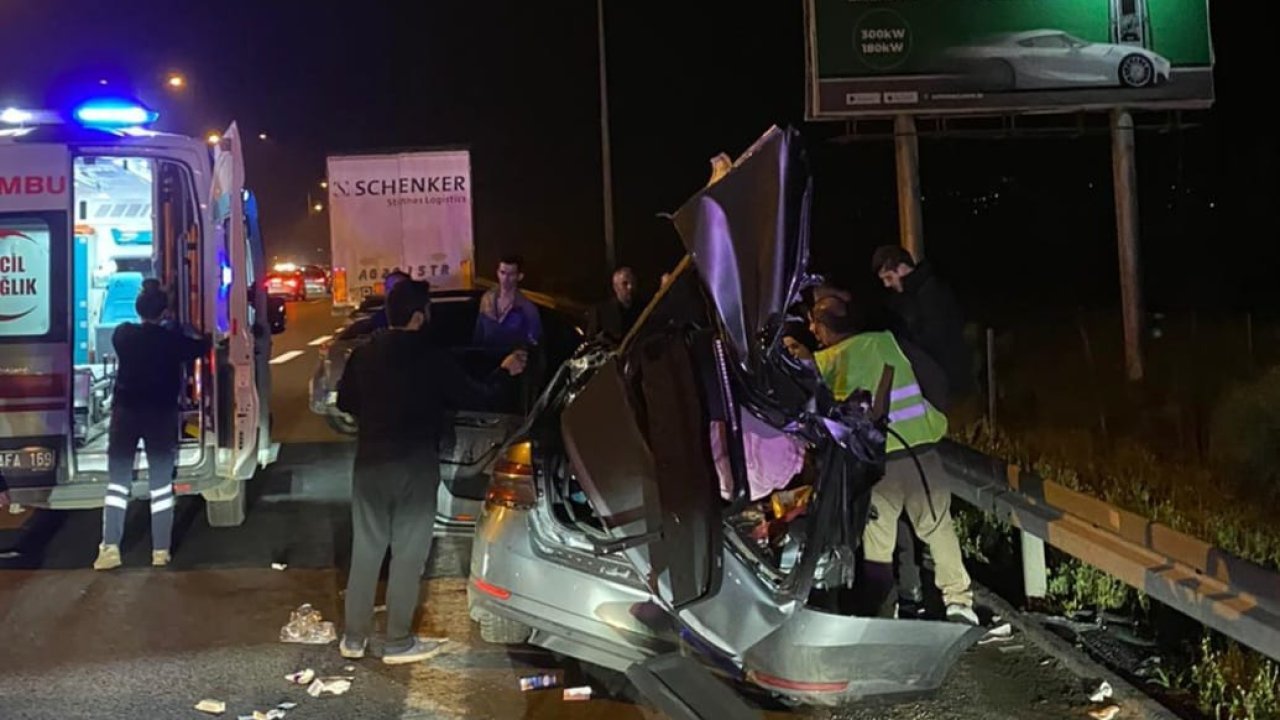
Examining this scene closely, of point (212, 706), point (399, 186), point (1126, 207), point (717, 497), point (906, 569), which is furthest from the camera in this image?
point (399, 186)

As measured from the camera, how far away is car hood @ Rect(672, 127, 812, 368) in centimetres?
439

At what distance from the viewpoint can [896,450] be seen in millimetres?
6031

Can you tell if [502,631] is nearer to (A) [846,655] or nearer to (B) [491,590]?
(B) [491,590]

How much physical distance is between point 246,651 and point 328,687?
764mm

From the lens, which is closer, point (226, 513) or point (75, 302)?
point (75, 302)

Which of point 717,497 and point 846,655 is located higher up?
point 717,497

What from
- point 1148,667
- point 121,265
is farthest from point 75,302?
point 1148,667

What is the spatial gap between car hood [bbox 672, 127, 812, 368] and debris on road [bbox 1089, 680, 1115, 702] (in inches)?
90.4

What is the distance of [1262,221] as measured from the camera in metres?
44.6

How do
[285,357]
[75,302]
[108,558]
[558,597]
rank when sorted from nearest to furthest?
[558,597] → [108,558] → [75,302] → [285,357]

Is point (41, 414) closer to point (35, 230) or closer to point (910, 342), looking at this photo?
point (35, 230)

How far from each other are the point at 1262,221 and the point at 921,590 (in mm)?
43243

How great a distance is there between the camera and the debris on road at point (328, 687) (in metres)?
5.49

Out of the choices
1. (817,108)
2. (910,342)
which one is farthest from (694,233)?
(817,108)
